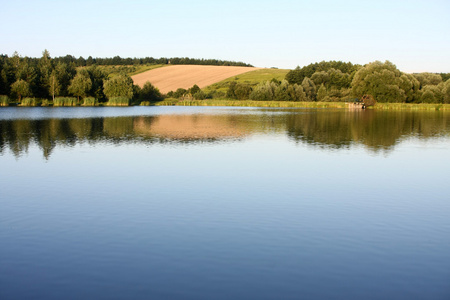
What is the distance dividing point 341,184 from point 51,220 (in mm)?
9034

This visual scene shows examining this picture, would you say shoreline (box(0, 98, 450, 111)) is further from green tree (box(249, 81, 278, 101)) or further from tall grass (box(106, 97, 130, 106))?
green tree (box(249, 81, 278, 101))

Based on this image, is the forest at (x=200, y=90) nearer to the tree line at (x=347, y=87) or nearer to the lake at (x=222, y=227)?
the tree line at (x=347, y=87)

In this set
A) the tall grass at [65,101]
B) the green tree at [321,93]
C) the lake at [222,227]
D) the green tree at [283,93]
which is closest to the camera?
the lake at [222,227]

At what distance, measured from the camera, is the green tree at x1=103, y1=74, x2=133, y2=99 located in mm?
96938

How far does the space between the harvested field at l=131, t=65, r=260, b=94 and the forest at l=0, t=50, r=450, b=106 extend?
12967mm

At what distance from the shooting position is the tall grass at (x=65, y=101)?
88.1 meters

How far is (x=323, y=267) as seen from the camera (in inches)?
296

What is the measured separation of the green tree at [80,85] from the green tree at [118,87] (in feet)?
16.0

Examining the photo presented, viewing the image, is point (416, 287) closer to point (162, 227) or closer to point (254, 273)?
point (254, 273)

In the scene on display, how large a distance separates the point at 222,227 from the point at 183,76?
132 metres

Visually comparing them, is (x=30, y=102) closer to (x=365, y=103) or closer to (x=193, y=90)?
(x=193, y=90)

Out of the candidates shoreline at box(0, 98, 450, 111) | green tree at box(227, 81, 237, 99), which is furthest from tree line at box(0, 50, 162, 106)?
green tree at box(227, 81, 237, 99)

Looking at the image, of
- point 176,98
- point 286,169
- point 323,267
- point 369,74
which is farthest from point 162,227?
point 176,98

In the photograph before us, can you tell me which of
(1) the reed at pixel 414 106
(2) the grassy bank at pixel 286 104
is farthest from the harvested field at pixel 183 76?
(1) the reed at pixel 414 106
